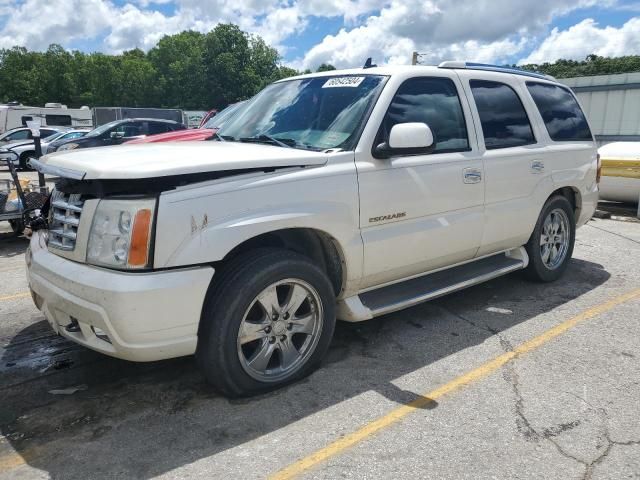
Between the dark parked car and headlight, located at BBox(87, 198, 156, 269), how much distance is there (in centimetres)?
1207

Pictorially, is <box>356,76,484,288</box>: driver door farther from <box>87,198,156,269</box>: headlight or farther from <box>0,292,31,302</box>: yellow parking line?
<box>0,292,31,302</box>: yellow parking line

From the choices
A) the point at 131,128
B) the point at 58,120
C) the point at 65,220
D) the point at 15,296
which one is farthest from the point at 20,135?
the point at 65,220

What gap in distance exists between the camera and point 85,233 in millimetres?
2836

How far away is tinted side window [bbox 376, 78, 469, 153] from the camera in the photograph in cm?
380

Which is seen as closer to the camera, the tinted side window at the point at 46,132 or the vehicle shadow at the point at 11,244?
the vehicle shadow at the point at 11,244

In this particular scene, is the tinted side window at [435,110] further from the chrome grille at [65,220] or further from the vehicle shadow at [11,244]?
the vehicle shadow at [11,244]

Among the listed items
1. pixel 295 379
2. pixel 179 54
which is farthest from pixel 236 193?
pixel 179 54

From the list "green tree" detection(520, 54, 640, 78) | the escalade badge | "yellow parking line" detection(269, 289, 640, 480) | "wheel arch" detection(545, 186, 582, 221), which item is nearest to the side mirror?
the escalade badge

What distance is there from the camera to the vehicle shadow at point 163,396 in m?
2.70

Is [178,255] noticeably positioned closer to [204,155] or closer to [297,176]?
[204,155]

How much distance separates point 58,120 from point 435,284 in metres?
34.3

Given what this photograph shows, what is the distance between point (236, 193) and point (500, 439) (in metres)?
1.89

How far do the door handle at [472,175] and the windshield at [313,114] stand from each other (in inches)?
37.4

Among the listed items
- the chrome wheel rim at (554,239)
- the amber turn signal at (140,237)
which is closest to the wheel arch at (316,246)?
the amber turn signal at (140,237)
